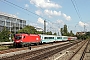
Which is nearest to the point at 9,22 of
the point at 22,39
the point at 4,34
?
the point at 4,34

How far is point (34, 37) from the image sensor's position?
45375mm

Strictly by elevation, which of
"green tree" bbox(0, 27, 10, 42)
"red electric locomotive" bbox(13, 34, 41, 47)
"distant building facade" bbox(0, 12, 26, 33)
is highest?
"distant building facade" bbox(0, 12, 26, 33)

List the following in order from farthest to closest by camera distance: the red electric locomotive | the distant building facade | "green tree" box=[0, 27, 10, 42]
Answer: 1. the distant building facade
2. "green tree" box=[0, 27, 10, 42]
3. the red electric locomotive

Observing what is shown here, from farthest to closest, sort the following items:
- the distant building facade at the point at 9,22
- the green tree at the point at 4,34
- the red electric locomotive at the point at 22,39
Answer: the distant building facade at the point at 9,22 < the green tree at the point at 4,34 < the red electric locomotive at the point at 22,39

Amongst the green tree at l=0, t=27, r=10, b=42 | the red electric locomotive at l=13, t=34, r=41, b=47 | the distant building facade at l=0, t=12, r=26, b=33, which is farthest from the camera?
the distant building facade at l=0, t=12, r=26, b=33

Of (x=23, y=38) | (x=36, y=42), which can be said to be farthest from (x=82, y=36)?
(x=23, y=38)

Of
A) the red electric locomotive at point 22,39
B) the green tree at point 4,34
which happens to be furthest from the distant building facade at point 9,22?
the red electric locomotive at point 22,39

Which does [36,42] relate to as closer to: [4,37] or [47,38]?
[47,38]

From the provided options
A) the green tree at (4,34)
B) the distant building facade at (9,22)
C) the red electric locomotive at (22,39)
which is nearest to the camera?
the red electric locomotive at (22,39)

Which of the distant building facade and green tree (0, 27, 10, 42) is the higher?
the distant building facade

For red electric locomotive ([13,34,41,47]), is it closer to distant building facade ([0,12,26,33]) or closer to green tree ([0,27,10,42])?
green tree ([0,27,10,42])

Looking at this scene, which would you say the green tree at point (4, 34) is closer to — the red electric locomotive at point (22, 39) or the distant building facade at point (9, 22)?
the red electric locomotive at point (22, 39)

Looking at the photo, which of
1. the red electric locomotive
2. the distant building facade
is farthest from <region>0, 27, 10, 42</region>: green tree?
the distant building facade

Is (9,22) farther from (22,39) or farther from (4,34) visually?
(22,39)
